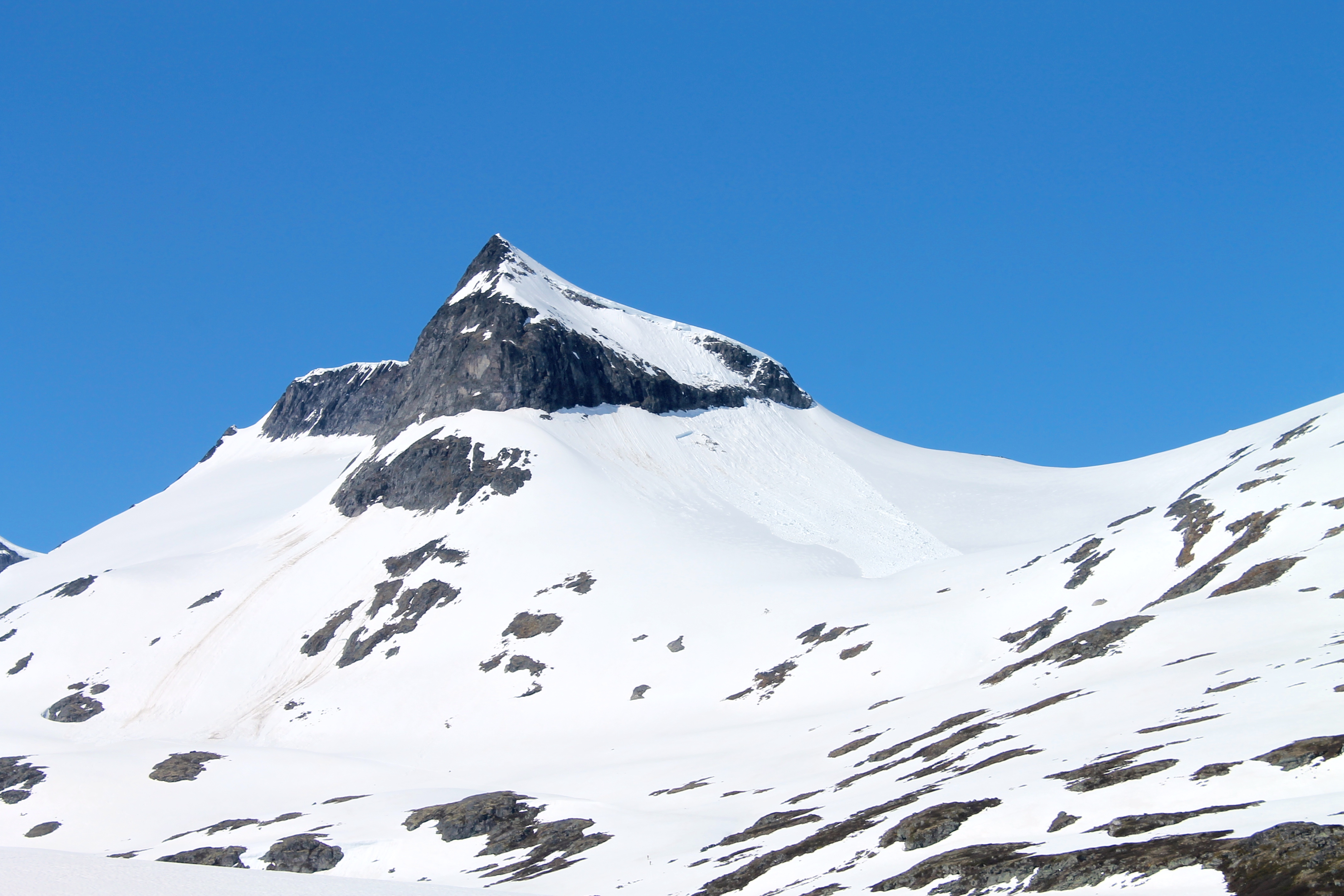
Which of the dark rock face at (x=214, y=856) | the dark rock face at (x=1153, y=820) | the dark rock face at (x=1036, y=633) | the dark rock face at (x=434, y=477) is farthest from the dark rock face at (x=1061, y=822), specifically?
the dark rock face at (x=434, y=477)

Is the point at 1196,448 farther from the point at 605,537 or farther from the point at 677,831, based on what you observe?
the point at 677,831

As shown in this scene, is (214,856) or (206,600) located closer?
(214,856)

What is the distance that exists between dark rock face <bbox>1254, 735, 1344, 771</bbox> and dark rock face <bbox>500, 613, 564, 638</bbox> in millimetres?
82156

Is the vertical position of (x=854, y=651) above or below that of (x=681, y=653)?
below

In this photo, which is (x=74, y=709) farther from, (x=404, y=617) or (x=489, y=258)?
(x=489, y=258)

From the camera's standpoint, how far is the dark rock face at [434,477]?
438 ft

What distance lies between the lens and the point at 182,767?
81375mm

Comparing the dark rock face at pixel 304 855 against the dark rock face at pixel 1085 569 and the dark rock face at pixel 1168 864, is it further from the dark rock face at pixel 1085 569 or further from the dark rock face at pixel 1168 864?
the dark rock face at pixel 1085 569

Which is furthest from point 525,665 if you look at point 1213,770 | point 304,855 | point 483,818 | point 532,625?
point 1213,770

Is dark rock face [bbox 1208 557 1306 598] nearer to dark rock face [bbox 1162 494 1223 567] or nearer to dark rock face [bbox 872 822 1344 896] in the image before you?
dark rock face [bbox 1162 494 1223 567]

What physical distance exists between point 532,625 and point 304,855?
48397 millimetres

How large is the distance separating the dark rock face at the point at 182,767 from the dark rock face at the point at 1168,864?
72172 millimetres

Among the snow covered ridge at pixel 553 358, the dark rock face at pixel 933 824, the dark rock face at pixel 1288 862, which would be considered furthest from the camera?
the snow covered ridge at pixel 553 358

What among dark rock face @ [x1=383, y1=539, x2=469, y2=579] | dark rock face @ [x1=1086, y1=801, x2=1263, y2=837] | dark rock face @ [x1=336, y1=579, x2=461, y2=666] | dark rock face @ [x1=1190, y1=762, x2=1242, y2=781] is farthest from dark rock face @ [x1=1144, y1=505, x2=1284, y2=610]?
dark rock face @ [x1=383, y1=539, x2=469, y2=579]
